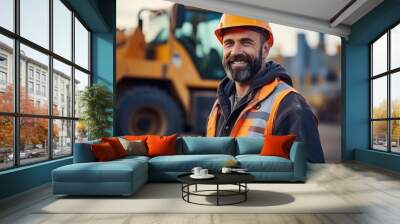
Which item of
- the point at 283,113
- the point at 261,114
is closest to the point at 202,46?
the point at 261,114

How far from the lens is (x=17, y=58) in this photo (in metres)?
5.02

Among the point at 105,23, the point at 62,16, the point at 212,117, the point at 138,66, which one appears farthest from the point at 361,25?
the point at 62,16

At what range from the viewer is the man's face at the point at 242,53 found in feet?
27.2

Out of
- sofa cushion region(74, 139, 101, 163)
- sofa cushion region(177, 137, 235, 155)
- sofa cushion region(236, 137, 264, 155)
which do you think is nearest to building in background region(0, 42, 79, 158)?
sofa cushion region(74, 139, 101, 163)

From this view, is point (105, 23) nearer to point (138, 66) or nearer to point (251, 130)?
point (138, 66)

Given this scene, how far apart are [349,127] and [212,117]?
334 cm

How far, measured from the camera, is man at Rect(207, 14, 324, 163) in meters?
8.03

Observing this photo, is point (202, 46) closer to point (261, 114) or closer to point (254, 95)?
point (254, 95)

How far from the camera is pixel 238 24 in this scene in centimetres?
836

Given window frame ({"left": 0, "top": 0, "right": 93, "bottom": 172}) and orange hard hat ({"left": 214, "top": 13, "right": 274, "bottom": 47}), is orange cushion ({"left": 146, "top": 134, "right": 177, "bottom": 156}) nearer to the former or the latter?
window frame ({"left": 0, "top": 0, "right": 93, "bottom": 172})

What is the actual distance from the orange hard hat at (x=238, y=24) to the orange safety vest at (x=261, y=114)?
1133mm

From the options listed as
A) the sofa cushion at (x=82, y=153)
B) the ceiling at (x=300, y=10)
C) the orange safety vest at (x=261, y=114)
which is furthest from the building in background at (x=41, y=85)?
the orange safety vest at (x=261, y=114)

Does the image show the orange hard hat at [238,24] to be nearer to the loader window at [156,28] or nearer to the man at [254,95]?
the man at [254,95]

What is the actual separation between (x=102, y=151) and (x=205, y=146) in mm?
1857
